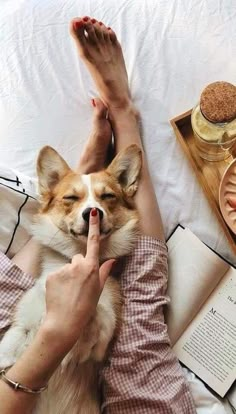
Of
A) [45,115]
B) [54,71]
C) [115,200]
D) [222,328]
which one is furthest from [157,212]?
[54,71]

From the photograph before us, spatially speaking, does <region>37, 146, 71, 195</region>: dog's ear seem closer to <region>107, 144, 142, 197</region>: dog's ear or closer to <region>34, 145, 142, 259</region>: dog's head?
<region>34, 145, 142, 259</region>: dog's head

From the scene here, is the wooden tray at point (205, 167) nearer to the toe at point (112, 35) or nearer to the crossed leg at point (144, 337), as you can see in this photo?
the crossed leg at point (144, 337)

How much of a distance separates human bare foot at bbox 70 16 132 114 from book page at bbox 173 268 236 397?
611 millimetres

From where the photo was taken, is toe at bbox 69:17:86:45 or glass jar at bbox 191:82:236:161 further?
toe at bbox 69:17:86:45

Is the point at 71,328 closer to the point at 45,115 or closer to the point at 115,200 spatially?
the point at 115,200

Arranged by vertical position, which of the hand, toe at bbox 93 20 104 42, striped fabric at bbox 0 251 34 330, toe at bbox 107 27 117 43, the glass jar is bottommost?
striped fabric at bbox 0 251 34 330

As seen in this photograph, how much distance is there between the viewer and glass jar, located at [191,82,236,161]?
4.05 ft

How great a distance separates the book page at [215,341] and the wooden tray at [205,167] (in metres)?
0.13

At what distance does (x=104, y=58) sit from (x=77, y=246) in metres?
0.61

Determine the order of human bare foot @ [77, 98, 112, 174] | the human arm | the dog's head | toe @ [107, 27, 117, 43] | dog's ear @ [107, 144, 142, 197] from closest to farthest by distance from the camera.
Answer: the human arm, the dog's head, dog's ear @ [107, 144, 142, 197], human bare foot @ [77, 98, 112, 174], toe @ [107, 27, 117, 43]

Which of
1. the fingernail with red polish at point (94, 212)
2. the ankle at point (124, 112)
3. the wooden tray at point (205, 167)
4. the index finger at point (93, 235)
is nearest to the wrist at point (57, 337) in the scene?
the index finger at point (93, 235)

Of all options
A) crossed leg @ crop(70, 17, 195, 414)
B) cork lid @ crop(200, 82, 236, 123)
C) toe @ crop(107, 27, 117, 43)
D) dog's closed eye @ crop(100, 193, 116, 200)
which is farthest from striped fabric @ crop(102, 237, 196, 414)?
toe @ crop(107, 27, 117, 43)

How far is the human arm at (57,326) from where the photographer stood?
903 mm

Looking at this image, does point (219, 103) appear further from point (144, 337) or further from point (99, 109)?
point (144, 337)
